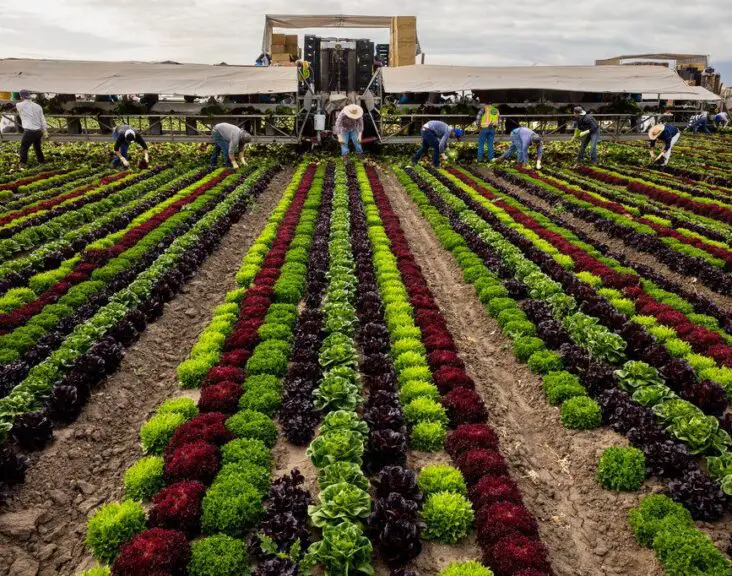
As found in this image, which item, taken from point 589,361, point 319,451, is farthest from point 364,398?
point 589,361

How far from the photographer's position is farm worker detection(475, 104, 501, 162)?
80.7 ft

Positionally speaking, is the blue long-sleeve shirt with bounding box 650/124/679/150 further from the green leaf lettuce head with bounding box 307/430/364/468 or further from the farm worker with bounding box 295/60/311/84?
the green leaf lettuce head with bounding box 307/430/364/468

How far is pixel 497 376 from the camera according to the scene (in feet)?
28.5

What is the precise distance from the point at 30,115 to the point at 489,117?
59.1 ft

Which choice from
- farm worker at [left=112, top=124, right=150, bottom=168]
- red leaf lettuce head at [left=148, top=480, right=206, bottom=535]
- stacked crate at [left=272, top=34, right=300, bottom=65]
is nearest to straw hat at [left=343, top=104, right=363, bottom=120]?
farm worker at [left=112, top=124, right=150, bottom=168]

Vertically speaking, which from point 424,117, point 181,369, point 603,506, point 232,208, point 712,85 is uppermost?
point 712,85

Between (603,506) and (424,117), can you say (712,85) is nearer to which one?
(424,117)

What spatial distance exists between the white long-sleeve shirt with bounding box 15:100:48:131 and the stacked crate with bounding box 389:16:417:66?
17920 mm

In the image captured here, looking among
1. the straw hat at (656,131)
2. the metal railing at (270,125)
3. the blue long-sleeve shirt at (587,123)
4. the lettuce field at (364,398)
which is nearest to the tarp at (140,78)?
the metal railing at (270,125)

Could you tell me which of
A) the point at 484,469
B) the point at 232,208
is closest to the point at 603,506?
the point at 484,469

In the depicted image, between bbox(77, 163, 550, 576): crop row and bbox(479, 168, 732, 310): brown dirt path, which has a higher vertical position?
bbox(479, 168, 732, 310): brown dirt path

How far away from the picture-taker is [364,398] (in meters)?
7.64

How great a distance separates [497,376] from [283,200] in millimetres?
11601

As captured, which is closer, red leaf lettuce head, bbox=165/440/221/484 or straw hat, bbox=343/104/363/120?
red leaf lettuce head, bbox=165/440/221/484
